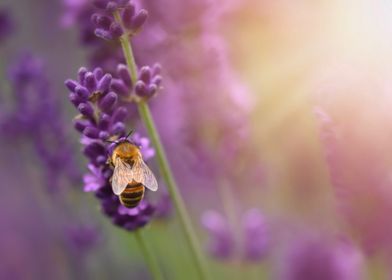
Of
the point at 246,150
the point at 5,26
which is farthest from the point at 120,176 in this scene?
the point at 5,26

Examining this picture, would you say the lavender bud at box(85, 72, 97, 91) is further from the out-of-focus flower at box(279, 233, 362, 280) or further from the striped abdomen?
the out-of-focus flower at box(279, 233, 362, 280)

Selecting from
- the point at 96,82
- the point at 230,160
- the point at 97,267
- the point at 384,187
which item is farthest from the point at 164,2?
the point at 97,267

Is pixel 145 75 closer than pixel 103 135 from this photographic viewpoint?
No

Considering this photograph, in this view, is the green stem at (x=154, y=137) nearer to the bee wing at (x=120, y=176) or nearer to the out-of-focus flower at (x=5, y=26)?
the bee wing at (x=120, y=176)

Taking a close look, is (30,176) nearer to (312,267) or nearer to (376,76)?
(312,267)

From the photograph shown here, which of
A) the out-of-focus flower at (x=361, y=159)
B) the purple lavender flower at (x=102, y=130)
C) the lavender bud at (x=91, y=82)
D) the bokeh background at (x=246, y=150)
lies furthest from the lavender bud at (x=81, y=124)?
the out-of-focus flower at (x=361, y=159)

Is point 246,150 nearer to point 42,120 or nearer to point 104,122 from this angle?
point 42,120
